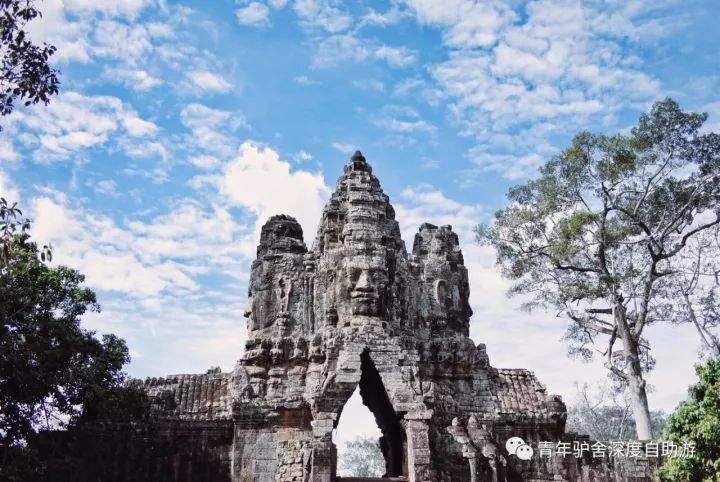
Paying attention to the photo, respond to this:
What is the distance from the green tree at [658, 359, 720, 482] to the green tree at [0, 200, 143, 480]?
10.5 metres

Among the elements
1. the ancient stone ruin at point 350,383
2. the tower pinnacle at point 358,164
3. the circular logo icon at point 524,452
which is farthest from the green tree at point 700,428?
the tower pinnacle at point 358,164

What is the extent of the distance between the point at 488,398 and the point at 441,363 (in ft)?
4.28

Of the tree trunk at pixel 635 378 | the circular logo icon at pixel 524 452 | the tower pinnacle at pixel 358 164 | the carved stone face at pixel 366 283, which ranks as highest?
the tower pinnacle at pixel 358 164

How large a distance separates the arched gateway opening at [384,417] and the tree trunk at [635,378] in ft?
22.2

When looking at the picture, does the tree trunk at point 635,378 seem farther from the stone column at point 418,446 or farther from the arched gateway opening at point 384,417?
the stone column at point 418,446

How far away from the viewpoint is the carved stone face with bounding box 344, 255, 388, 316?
1428 centimetres

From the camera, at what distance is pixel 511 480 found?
13.8 metres

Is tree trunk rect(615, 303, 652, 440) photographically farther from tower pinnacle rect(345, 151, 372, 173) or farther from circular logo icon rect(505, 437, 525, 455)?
tower pinnacle rect(345, 151, 372, 173)

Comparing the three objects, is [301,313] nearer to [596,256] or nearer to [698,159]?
[596,256]

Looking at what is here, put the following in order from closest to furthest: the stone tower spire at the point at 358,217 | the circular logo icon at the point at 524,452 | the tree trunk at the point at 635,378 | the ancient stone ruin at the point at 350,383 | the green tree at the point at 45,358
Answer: the green tree at the point at 45,358
the ancient stone ruin at the point at 350,383
the circular logo icon at the point at 524,452
the stone tower spire at the point at 358,217
the tree trunk at the point at 635,378

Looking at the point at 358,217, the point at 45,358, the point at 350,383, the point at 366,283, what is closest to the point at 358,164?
the point at 358,217

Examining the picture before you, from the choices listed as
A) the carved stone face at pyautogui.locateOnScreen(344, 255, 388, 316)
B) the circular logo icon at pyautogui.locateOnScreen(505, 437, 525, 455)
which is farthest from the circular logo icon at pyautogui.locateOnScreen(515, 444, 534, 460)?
the carved stone face at pyautogui.locateOnScreen(344, 255, 388, 316)

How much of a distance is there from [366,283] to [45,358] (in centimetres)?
650

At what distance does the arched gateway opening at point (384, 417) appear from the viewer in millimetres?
13805
